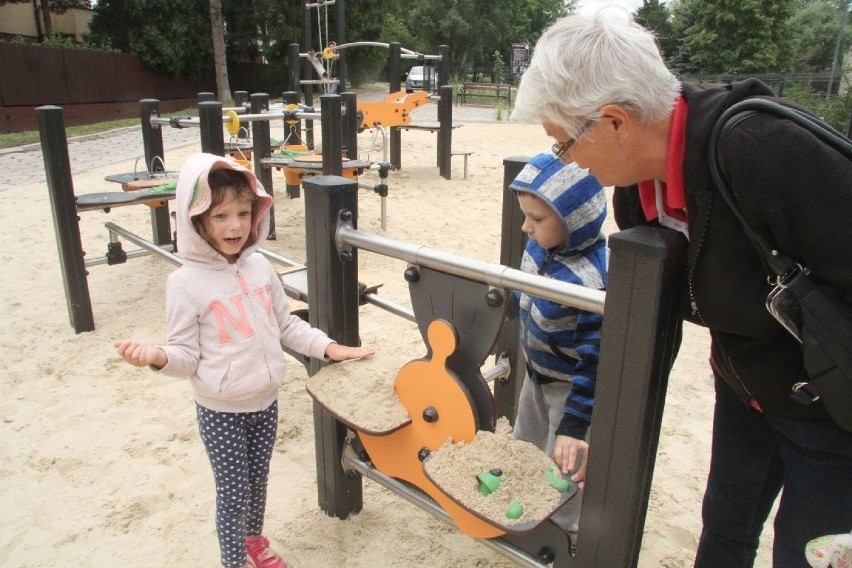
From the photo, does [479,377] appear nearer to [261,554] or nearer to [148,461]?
[261,554]

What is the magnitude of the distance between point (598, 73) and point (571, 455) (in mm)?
831

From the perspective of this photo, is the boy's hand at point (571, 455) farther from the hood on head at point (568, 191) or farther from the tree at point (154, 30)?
the tree at point (154, 30)

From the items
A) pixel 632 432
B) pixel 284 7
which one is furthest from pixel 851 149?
pixel 284 7

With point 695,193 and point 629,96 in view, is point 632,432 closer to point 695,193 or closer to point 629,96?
point 695,193

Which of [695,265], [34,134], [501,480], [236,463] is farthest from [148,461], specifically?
[34,134]

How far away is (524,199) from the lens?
1.57m

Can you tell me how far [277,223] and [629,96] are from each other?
18.0 ft

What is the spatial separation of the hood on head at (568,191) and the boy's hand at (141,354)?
3.13ft

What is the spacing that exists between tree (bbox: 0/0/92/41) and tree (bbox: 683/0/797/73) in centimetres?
2558

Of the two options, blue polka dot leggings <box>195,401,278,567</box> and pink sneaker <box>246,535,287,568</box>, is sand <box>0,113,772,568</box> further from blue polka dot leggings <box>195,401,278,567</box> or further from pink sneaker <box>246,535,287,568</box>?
blue polka dot leggings <box>195,401,278,567</box>

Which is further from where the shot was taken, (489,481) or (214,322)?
(214,322)

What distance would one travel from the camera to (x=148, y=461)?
2.54m

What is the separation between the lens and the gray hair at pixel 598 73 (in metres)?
1.09

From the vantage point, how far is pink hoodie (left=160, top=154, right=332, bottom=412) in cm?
168
